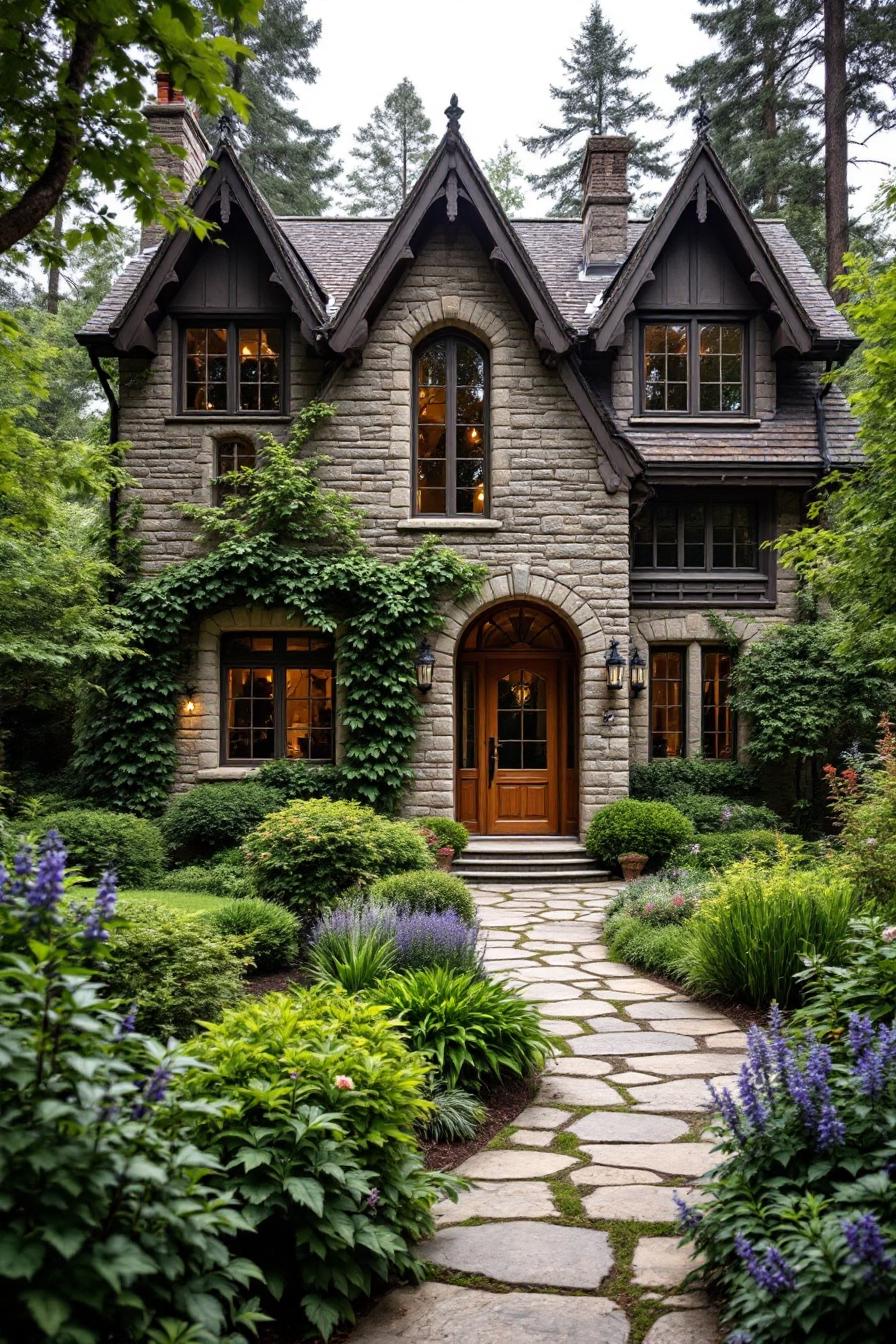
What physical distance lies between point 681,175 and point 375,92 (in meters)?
20.6

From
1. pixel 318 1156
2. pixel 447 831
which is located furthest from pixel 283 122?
pixel 318 1156

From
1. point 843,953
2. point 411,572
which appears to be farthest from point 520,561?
point 843,953

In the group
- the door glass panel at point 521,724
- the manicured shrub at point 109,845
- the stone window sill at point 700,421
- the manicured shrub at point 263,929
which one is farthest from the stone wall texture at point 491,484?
the manicured shrub at point 263,929

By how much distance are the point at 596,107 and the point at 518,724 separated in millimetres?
21115

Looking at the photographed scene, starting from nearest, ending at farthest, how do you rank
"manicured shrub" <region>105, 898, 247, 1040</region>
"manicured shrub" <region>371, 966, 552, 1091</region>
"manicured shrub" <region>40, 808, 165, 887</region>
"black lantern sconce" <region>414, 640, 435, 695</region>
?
"manicured shrub" <region>105, 898, 247, 1040</region> → "manicured shrub" <region>371, 966, 552, 1091</region> → "manicured shrub" <region>40, 808, 165, 887</region> → "black lantern sconce" <region>414, 640, 435, 695</region>

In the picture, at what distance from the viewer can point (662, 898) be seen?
28.9 feet

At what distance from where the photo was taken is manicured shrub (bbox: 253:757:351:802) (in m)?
13.1

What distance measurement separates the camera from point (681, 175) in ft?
47.0

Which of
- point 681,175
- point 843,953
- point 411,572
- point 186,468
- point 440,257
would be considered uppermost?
point 681,175

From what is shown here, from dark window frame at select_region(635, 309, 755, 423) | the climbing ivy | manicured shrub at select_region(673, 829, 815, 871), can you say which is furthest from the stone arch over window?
manicured shrub at select_region(673, 829, 815, 871)

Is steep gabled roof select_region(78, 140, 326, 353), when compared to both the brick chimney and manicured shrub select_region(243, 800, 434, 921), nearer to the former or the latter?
the brick chimney

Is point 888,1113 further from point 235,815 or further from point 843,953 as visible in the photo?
point 235,815

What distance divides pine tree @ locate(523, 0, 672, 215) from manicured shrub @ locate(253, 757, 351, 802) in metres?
Result: 20.8

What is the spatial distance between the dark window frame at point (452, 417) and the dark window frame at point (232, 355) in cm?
180
